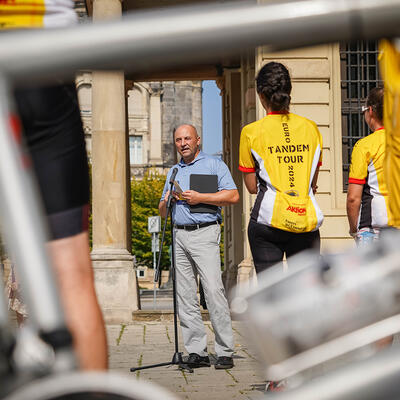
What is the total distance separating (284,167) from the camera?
15.5 ft

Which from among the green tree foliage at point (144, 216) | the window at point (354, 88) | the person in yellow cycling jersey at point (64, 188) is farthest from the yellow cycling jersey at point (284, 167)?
the green tree foliage at point (144, 216)

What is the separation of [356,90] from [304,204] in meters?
9.32

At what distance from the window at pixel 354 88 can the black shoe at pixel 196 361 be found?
7.00 metres

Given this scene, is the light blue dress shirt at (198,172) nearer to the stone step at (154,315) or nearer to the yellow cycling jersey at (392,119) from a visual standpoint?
the yellow cycling jersey at (392,119)

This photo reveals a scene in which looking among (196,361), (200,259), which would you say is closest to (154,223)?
(200,259)

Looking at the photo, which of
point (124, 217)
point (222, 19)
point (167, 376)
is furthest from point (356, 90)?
point (222, 19)

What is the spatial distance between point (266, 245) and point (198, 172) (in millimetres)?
2393

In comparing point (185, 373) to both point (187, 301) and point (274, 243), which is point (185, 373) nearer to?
point (187, 301)

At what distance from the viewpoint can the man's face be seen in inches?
282

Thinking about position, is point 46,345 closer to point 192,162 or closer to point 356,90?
point 192,162

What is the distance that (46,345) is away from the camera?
120cm

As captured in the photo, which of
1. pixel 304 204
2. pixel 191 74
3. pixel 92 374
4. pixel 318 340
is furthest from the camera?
pixel 191 74

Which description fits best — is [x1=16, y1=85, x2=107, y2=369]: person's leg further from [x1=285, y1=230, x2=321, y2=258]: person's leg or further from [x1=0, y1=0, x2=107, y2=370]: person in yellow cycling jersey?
[x1=285, y1=230, x2=321, y2=258]: person's leg

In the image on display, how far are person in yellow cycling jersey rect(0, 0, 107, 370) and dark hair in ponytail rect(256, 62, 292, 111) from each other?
267 cm
